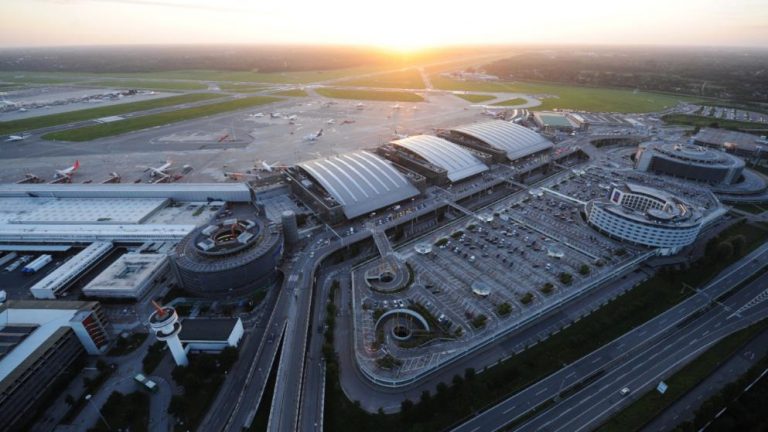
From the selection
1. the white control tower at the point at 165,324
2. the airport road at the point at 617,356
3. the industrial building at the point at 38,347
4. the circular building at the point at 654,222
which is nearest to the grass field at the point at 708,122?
the circular building at the point at 654,222

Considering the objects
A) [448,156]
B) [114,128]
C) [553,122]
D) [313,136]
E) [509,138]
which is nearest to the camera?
[448,156]

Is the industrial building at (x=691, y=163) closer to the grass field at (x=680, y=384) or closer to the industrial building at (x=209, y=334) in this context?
the grass field at (x=680, y=384)

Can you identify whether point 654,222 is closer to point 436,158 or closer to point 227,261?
point 436,158

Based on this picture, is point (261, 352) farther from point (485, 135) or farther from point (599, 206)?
point (485, 135)

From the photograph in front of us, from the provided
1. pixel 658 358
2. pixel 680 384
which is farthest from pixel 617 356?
pixel 680 384

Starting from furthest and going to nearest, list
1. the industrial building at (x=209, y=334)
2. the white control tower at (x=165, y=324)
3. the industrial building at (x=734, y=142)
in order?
the industrial building at (x=734, y=142)
the industrial building at (x=209, y=334)
the white control tower at (x=165, y=324)

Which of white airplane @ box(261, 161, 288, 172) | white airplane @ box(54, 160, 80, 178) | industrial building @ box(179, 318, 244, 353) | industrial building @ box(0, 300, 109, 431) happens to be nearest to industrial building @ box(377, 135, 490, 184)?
white airplane @ box(261, 161, 288, 172)

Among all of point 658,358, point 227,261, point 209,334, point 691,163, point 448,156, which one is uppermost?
point 448,156
